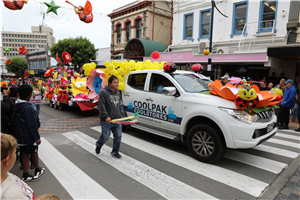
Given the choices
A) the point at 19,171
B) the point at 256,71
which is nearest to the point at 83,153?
the point at 19,171

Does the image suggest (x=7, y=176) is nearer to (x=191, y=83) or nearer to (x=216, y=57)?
(x=191, y=83)

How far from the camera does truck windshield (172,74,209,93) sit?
16.0 ft

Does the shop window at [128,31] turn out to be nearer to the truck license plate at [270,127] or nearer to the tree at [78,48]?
the tree at [78,48]

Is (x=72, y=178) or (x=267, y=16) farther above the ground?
(x=267, y=16)

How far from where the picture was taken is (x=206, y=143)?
165 inches

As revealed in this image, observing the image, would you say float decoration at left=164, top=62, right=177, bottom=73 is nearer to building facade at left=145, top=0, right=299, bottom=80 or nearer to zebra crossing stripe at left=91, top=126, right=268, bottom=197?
zebra crossing stripe at left=91, top=126, right=268, bottom=197

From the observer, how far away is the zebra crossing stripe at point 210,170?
11.3 feet

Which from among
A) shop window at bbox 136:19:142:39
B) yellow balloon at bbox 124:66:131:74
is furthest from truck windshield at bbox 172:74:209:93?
shop window at bbox 136:19:142:39

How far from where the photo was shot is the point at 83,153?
4816 millimetres

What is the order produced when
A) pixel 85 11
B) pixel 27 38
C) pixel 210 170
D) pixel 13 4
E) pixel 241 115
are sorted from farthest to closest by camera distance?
1. pixel 27 38
2. pixel 85 11
3. pixel 13 4
4. pixel 210 170
5. pixel 241 115

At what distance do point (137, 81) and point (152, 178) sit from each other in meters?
3.10

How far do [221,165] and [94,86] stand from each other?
563 centimetres

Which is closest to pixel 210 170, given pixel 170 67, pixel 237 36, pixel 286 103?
pixel 170 67

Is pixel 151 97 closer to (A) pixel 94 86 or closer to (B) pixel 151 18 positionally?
(A) pixel 94 86
